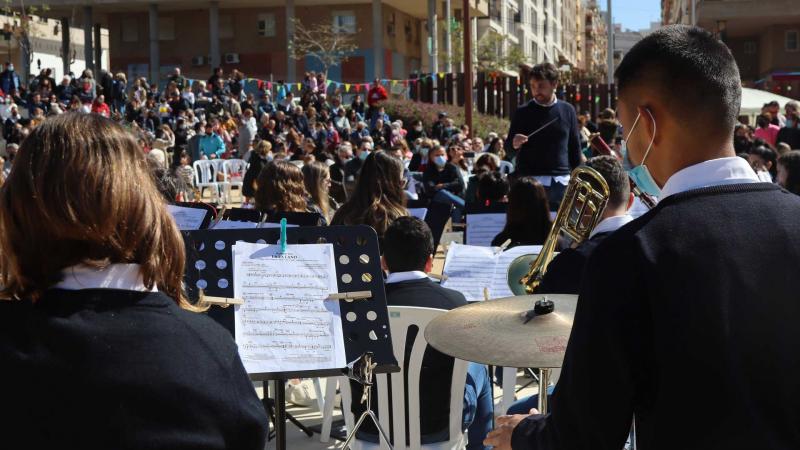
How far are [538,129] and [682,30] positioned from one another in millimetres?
6569

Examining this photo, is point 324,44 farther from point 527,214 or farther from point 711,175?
point 711,175

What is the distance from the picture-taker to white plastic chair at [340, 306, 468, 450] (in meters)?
4.09

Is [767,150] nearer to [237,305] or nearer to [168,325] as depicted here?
[237,305]

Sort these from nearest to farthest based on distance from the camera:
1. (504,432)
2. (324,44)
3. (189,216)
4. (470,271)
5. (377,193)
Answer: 1. (504,432)
2. (189,216)
3. (470,271)
4. (377,193)
5. (324,44)

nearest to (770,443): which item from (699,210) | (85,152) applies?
(699,210)

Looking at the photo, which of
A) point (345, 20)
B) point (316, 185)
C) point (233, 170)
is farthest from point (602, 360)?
point (345, 20)

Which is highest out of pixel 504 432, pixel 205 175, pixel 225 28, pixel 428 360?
pixel 225 28

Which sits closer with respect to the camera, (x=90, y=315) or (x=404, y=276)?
(x=90, y=315)

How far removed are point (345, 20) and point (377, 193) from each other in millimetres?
36675

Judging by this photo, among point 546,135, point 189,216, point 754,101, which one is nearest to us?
point 189,216

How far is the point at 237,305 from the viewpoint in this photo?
128 inches

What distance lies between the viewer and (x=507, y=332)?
2.79m

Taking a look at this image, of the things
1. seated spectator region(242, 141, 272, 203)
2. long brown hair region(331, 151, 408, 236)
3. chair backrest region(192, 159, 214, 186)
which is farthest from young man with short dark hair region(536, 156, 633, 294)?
chair backrest region(192, 159, 214, 186)

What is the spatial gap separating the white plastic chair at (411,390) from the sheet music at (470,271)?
97cm
